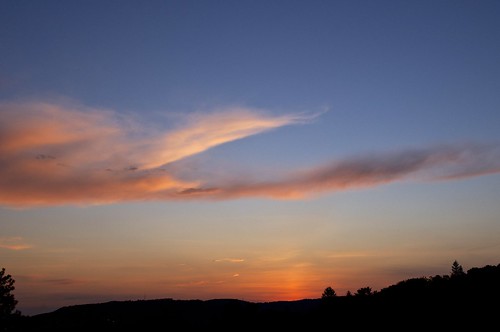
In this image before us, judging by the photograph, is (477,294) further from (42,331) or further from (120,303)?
(120,303)

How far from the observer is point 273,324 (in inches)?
2719

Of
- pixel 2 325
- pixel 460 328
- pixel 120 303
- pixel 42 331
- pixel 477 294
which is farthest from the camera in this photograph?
pixel 120 303

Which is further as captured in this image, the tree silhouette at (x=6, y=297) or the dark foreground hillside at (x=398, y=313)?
the tree silhouette at (x=6, y=297)

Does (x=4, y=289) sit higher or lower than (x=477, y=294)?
higher

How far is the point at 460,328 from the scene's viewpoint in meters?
42.2

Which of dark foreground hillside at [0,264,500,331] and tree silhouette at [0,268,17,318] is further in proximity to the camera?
tree silhouette at [0,268,17,318]

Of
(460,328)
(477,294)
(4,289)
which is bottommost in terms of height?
(460,328)

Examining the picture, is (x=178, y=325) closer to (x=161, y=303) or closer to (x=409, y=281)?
(x=409, y=281)

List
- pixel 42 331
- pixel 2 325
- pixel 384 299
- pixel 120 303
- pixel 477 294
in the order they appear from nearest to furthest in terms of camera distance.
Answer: pixel 477 294
pixel 384 299
pixel 2 325
pixel 42 331
pixel 120 303

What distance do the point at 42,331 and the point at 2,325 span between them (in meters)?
16.0

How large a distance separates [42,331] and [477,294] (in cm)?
7540

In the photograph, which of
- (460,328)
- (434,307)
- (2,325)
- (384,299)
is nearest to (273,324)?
(384,299)

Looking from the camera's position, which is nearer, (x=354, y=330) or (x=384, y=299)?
(x=354, y=330)

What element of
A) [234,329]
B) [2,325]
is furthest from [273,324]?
[2,325]
